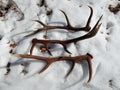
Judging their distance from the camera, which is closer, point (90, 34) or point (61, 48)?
point (90, 34)

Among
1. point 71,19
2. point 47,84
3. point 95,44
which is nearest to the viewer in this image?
point 47,84

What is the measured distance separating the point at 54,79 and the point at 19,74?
389 mm

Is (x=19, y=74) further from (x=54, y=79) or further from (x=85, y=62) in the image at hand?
(x=85, y=62)

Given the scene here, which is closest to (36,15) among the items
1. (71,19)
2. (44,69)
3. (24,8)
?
(24,8)

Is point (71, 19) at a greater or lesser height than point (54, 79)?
greater

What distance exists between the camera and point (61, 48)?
3.35 meters

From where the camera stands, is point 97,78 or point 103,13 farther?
point 103,13

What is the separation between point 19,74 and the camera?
3211 mm

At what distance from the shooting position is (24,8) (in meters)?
3.78

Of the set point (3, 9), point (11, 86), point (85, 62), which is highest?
point (3, 9)

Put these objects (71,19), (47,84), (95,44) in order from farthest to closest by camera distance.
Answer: (71,19), (95,44), (47,84)

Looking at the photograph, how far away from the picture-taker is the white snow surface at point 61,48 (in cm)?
313

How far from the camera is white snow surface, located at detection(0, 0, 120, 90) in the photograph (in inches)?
123

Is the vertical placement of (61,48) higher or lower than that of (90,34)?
lower
